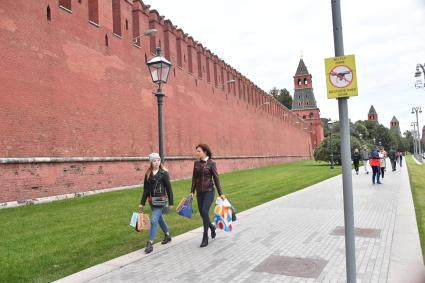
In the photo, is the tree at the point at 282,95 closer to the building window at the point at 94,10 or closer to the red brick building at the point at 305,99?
the red brick building at the point at 305,99

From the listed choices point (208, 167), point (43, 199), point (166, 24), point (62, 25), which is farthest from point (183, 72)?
point (208, 167)

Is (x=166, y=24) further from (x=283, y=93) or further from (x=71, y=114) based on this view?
(x=283, y=93)

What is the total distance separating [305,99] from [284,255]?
105 m

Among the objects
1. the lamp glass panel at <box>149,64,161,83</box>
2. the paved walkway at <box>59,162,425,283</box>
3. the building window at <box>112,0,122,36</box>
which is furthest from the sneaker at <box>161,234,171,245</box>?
the building window at <box>112,0,122,36</box>

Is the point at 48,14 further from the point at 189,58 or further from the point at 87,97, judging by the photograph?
the point at 189,58

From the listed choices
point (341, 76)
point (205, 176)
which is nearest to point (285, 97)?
point (205, 176)

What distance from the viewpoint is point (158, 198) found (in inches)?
295

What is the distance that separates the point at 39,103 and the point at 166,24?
13528 millimetres

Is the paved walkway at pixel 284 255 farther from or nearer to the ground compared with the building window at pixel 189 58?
nearer to the ground

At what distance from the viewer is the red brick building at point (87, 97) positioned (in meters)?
14.7

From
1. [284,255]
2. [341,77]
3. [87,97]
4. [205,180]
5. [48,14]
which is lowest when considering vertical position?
[284,255]

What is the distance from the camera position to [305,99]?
4286 inches

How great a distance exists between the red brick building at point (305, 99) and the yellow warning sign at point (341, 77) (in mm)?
104236

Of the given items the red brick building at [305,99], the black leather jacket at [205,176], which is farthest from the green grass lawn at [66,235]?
the red brick building at [305,99]
